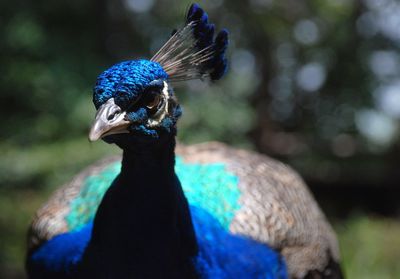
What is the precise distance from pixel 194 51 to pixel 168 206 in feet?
1.27

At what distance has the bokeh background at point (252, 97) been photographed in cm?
363

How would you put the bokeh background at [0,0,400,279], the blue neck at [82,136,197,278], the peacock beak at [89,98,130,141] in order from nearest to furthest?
the peacock beak at [89,98,130,141] < the blue neck at [82,136,197,278] < the bokeh background at [0,0,400,279]

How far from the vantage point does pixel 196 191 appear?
6.04 feet

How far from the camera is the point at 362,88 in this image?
478cm

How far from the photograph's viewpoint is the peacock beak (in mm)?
1167

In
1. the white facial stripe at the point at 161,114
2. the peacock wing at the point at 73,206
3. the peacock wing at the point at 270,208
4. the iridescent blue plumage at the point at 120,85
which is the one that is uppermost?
the iridescent blue plumage at the point at 120,85

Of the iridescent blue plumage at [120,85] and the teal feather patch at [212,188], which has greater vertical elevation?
the iridescent blue plumage at [120,85]

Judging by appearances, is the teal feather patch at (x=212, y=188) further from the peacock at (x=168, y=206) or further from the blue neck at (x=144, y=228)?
the blue neck at (x=144, y=228)

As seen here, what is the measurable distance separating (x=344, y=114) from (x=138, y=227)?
12.0 ft

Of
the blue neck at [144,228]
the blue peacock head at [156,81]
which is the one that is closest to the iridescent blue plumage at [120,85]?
the blue peacock head at [156,81]

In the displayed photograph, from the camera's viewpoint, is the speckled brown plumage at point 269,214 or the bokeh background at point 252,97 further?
the bokeh background at point 252,97

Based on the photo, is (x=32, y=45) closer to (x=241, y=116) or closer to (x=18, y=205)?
(x=18, y=205)

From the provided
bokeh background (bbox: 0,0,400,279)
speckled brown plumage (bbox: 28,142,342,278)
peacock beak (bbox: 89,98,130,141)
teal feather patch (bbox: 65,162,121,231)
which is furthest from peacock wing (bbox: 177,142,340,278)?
bokeh background (bbox: 0,0,400,279)

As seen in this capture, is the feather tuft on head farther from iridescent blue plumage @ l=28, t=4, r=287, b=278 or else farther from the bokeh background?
the bokeh background
